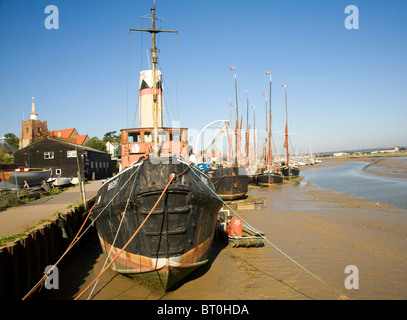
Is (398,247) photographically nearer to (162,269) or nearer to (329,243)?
(329,243)

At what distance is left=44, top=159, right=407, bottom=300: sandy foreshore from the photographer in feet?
23.5

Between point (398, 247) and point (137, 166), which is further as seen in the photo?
point (398, 247)

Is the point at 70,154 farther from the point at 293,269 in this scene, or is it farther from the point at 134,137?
the point at 293,269

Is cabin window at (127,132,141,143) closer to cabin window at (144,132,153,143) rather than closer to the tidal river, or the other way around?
cabin window at (144,132,153,143)

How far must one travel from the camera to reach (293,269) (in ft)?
28.1

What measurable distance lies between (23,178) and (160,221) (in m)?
22.4

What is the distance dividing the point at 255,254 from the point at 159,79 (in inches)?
→ 356

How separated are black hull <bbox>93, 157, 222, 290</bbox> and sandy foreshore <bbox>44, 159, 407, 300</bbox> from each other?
2.71 ft

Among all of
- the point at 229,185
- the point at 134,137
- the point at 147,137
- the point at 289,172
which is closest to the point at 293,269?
the point at 147,137

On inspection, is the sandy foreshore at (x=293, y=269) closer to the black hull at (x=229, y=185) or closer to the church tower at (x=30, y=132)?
the black hull at (x=229, y=185)

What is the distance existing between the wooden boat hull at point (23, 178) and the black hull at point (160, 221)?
63.8 feet

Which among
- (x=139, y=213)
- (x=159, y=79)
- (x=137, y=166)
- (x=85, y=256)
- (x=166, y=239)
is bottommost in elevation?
(x=85, y=256)
